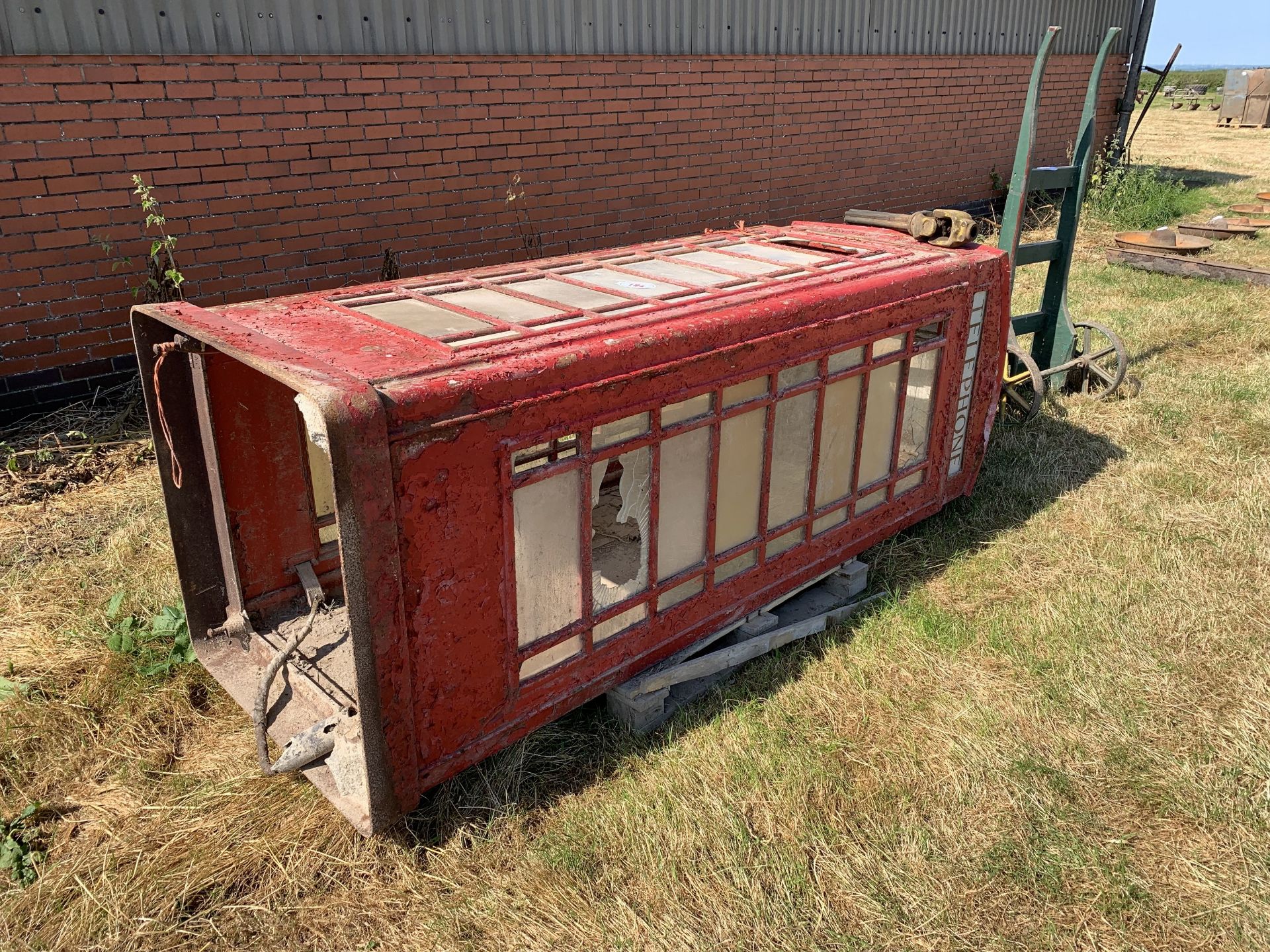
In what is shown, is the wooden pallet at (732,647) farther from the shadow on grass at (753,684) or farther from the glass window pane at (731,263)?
the glass window pane at (731,263)

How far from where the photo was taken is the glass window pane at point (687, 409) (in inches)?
141

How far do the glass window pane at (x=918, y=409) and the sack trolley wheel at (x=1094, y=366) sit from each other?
263cm

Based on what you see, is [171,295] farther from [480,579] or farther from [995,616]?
[995,616]

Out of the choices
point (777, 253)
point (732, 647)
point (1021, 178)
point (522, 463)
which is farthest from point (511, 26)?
point (732, 647)

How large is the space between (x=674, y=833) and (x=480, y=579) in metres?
1.16

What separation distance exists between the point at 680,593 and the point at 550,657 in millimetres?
701

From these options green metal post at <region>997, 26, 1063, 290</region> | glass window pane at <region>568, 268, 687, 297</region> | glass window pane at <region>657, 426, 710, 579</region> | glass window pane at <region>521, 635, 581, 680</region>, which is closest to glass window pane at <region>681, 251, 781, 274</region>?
glass window pane at <region>568, 268, 687, 297</region>

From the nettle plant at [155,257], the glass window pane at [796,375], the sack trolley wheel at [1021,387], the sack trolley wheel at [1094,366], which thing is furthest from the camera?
the sack trolley wheel at [1094,366]

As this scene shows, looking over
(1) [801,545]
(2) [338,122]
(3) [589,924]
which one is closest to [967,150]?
(2) [338,122]

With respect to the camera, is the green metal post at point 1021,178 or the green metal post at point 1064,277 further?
the green metal post at point 1064,277

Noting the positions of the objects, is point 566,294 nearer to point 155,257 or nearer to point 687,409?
point 687,409

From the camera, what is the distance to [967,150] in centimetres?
1246

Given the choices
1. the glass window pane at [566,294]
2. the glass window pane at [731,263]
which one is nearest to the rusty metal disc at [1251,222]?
the glass window pane at [731,263]

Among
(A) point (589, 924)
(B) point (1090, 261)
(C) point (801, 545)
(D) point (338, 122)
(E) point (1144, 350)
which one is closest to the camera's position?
(A) point (589, 924)
